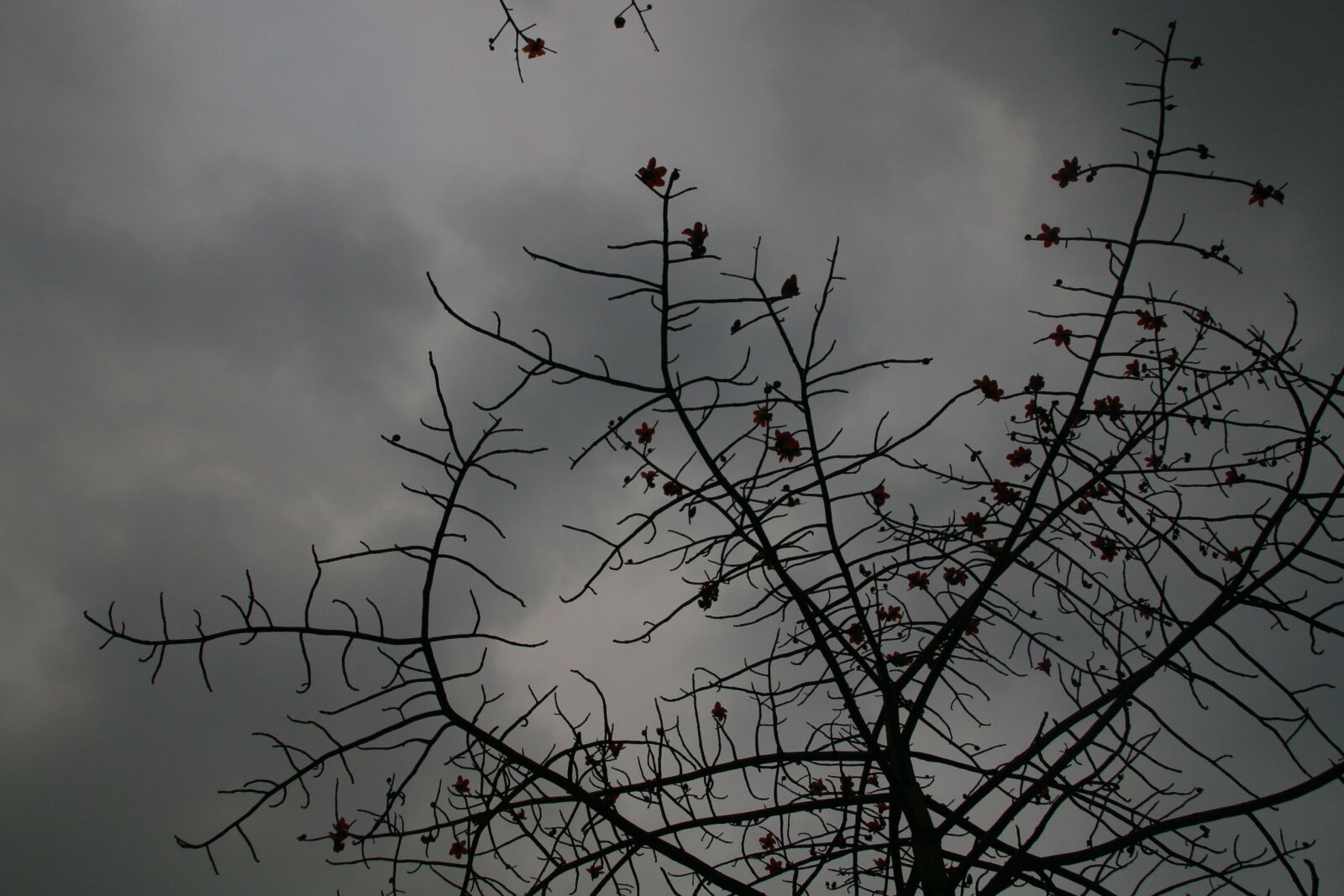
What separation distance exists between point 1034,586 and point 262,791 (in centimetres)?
307

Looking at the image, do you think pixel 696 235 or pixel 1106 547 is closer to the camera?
pixel 696 235

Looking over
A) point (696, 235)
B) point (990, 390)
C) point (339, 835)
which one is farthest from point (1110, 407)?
point (339, 835)

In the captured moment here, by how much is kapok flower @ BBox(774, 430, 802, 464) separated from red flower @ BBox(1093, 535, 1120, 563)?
163cm

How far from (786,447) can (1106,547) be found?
1797 millimetres

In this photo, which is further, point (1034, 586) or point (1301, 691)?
point (1034, 586)

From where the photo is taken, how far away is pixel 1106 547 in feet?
12.1

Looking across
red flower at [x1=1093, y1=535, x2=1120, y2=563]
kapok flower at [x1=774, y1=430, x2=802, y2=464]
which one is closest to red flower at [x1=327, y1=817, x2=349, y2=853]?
kapok flower at [x1=774, y1=430, x2=802, y2=464]

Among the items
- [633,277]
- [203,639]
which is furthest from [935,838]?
[203,639]

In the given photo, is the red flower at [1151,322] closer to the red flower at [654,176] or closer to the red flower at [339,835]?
the red flower at [654,176]

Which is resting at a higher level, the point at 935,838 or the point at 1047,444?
the point at 1047,444

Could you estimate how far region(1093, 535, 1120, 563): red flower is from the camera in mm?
3615

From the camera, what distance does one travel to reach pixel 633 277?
2.45 meters

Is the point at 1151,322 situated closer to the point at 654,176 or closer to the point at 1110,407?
the point at 1110,407

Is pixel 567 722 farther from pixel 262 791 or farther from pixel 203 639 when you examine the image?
pixel 203 639
